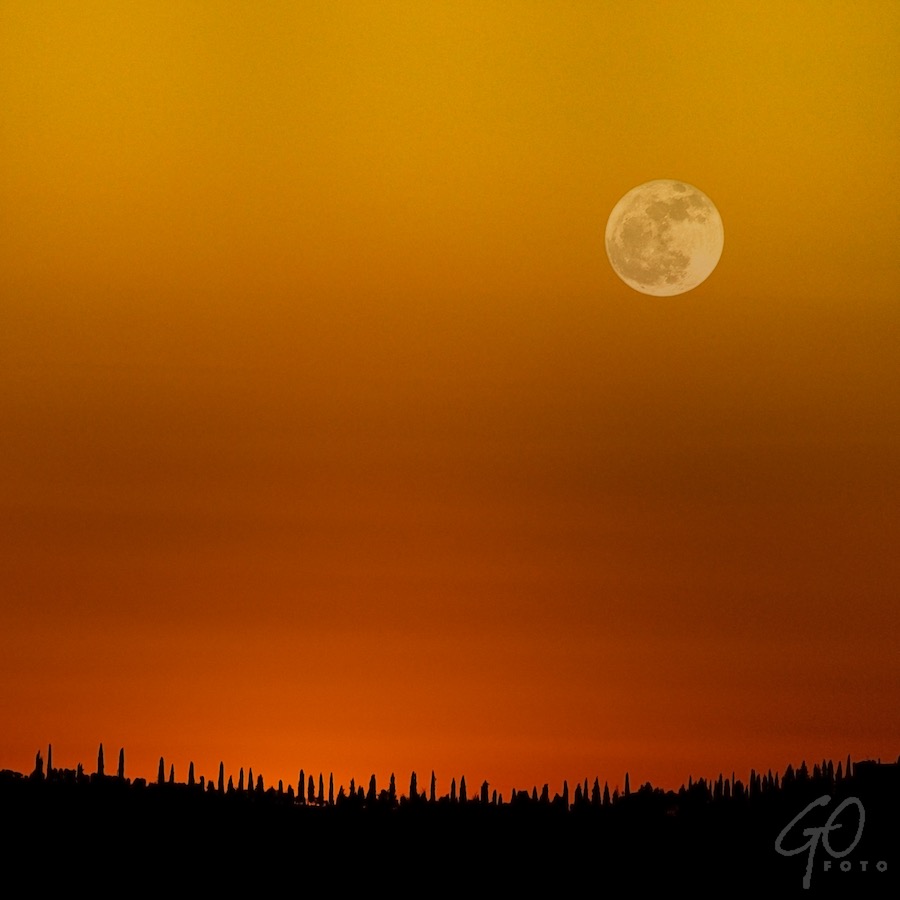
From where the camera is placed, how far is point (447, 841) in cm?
18238

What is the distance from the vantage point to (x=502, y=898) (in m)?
166

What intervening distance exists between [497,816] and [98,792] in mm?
56080

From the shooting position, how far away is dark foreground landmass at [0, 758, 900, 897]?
15325cm

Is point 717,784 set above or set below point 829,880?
above

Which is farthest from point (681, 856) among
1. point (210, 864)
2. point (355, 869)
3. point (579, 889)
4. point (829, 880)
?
point (210, 864)

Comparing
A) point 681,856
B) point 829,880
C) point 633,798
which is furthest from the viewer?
point 633,798

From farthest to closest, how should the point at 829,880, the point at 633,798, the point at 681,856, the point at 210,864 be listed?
the point at 633,798, the point at 210,864, the point at 681,856, the point at 829,880

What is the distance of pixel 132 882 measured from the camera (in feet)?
559

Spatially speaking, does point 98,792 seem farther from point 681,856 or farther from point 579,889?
point 681,856

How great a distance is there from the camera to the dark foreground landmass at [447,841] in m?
153

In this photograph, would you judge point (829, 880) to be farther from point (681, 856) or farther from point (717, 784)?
point (717, 784)

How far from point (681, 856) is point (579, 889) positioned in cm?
1309

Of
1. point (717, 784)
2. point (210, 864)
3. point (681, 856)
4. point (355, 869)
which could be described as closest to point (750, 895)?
point (681, 856)

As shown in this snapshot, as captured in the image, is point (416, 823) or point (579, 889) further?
point (416, 823)
